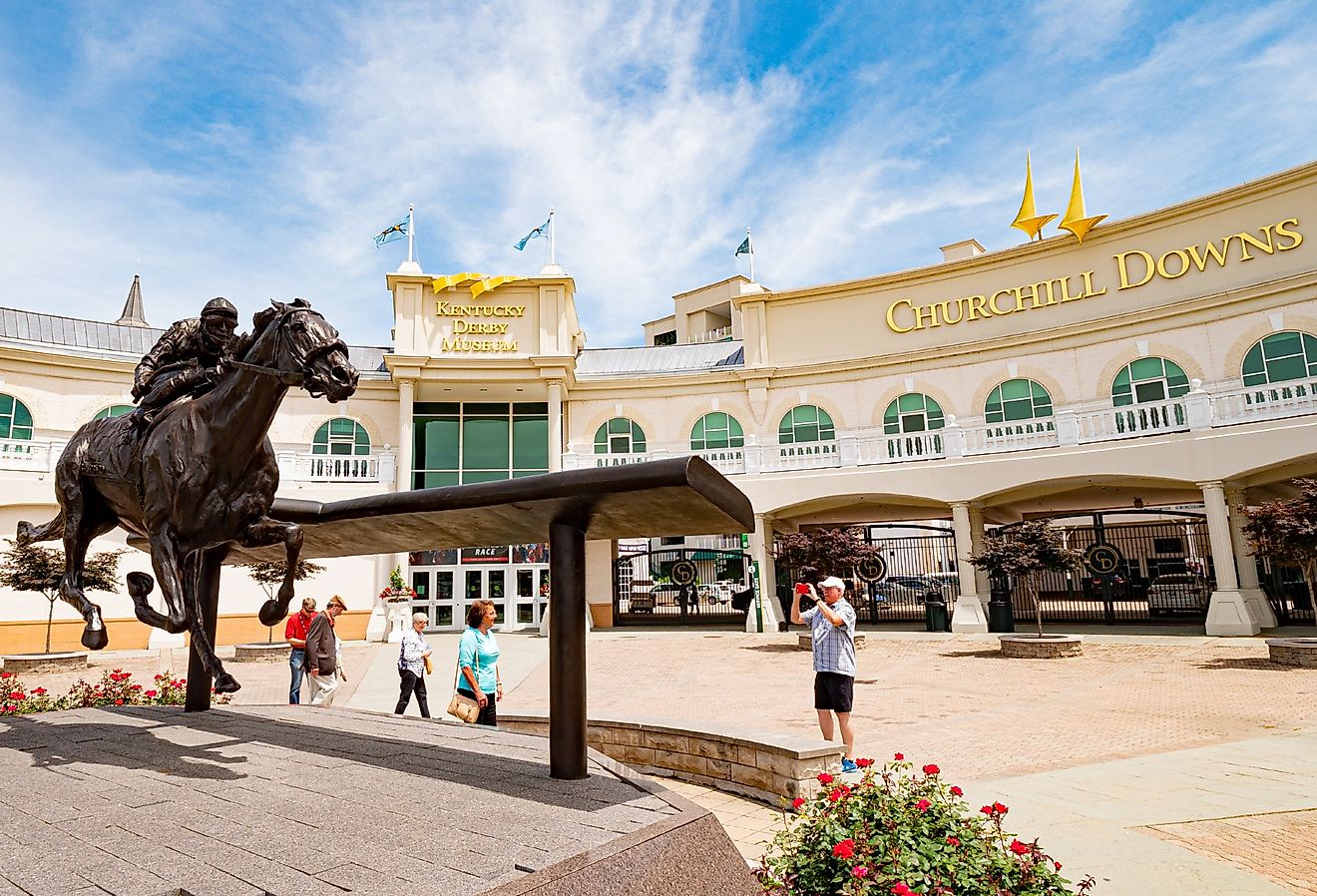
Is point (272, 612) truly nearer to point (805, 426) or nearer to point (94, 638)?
point (94, 638)

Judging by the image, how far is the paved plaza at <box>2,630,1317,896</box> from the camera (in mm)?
5023

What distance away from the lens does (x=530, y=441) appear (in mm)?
27625

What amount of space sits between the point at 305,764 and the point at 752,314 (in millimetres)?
23822

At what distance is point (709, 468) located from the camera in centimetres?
387

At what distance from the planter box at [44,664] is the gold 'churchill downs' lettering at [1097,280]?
2377 centimetres

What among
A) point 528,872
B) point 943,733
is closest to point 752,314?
point 943,733

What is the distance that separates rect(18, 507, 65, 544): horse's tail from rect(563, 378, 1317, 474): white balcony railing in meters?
11.4

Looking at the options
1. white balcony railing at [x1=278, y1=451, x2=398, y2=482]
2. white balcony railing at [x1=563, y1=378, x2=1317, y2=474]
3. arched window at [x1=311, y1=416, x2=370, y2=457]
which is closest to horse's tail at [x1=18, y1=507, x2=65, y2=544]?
white balcony railing at [x1=563, y1=378, x2=1317, y2=474]

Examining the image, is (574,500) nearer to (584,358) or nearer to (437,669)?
(437,669)

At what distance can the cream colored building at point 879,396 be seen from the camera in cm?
1925

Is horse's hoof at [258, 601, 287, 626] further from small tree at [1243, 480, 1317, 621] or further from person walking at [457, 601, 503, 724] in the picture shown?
small tree at [1243, 480, 1317, 621]

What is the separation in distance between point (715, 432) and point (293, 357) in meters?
23.0

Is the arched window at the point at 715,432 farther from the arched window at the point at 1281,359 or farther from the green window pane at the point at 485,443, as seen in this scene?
the arched window at the point at 1281,359

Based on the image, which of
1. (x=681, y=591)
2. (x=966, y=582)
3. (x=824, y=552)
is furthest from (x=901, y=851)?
(x=681, y=591)
